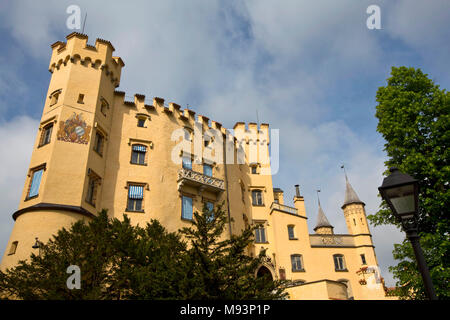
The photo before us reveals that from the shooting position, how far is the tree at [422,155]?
16.7 meters

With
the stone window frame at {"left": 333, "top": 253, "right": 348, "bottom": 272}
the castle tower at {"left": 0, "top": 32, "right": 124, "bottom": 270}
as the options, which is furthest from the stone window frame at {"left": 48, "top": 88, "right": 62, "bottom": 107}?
the stone window frame at {"left": 333, "top": 253, "right": 348, "bottom": 272}

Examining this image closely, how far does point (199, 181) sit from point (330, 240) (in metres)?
16.8

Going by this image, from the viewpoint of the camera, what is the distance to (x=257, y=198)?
37.9 meters

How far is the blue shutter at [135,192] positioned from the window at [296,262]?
16885mm

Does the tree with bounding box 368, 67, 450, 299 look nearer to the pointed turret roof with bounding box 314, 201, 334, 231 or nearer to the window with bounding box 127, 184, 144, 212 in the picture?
→ the window with bounding box 127, 184, 144, 212

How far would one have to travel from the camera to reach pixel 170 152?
30125 millimetres

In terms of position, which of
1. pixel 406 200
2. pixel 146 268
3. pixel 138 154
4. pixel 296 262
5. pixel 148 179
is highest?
pixel 138 154

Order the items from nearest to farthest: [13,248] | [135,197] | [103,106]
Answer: [13,248], [135,197], [103,106]

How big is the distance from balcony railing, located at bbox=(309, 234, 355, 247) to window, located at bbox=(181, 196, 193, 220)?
14727 millimetres

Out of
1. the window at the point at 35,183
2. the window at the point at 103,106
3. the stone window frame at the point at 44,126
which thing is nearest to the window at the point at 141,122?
the window at the point at 103,106

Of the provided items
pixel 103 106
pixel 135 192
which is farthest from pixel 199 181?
pixel 103 106

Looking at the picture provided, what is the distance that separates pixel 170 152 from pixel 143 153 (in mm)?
2405

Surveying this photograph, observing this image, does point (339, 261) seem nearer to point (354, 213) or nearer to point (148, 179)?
point (354, 213)
